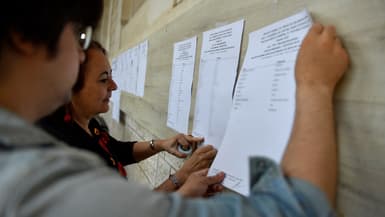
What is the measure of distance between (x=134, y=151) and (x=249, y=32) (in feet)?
3.00

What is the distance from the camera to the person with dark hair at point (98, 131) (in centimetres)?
108

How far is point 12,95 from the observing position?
0.46 meters

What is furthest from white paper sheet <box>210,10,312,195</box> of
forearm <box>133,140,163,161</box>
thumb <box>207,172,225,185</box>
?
forearm <box>133,140,163,161</box>

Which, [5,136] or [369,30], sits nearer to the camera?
[5,136]

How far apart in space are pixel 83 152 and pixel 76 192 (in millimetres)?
64

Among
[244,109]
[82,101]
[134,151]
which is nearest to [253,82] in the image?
[244,109]

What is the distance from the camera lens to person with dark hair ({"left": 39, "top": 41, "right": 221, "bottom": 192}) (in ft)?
3.55

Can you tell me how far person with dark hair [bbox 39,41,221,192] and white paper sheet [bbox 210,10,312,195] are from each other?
129mm

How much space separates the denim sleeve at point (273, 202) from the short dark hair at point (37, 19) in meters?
0.27

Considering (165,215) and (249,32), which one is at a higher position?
(249,32)

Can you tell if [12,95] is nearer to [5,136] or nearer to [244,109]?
[5,136]

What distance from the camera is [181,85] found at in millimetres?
1275

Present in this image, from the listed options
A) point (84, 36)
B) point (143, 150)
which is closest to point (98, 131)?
point (143, 150)

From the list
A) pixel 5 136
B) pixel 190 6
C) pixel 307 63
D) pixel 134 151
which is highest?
pixel 190 6
